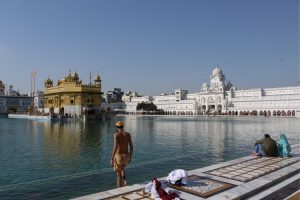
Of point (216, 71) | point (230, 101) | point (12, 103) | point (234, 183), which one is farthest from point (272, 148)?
point (12, 103)

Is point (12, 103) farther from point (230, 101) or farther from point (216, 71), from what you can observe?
point (230, 101)

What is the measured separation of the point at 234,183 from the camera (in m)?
9.12

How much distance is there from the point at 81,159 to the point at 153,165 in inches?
165

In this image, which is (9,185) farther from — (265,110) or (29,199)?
(265,110)

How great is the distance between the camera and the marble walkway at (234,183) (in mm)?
7988

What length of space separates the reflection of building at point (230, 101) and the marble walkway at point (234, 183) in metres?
97.3

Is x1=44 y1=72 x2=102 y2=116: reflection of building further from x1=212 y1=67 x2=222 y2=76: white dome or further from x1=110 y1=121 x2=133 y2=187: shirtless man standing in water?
x1=212 y1=67 x2=222 y2=76: white dome

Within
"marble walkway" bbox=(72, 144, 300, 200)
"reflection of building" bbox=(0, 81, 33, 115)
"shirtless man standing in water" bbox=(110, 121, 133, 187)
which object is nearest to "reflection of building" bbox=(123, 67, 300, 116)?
"reflection of building" bbox=(0, 81, 33, 115)

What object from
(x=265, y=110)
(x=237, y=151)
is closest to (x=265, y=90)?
(x=265, y=110)

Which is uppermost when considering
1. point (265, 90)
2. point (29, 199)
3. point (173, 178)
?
point (265, 90)

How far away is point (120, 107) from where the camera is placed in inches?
7357

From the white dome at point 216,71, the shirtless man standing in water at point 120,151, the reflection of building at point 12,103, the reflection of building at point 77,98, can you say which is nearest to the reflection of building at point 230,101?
the white dome at point 216,71

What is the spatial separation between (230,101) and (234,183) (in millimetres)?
134664

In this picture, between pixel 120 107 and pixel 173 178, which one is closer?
pixel 173 178
